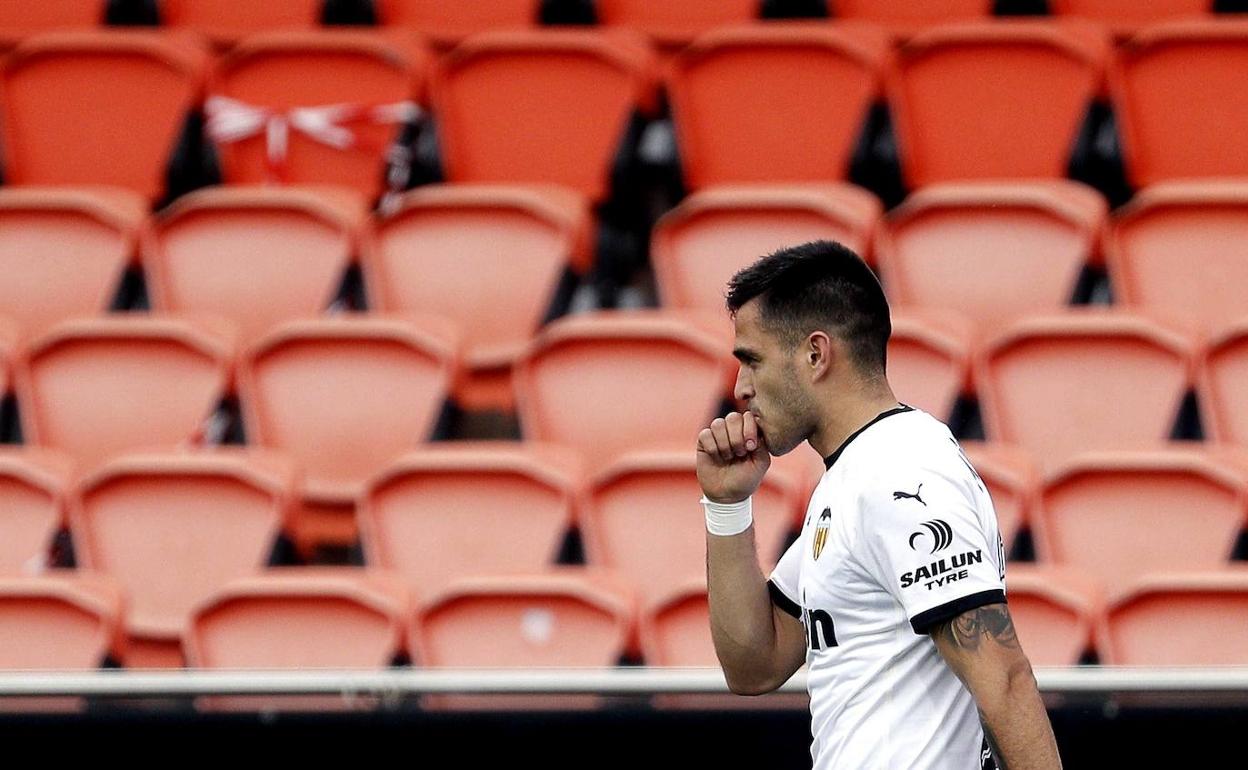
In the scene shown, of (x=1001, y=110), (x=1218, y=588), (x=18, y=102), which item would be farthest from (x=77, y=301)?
(x=1218, y=588)

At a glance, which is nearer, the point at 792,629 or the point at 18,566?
the point at 792,629

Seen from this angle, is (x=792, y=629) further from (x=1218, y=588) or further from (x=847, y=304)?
(x=1218, y=588)

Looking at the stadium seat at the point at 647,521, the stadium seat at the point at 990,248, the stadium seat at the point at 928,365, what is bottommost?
the stadium seat at the point at 647,521

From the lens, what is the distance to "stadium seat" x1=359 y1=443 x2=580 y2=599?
3.96 metres

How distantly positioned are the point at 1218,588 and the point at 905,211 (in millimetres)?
1336

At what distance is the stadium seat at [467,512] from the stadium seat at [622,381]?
0.24 meters

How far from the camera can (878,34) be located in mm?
5047

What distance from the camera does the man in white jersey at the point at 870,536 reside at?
1.91 meters

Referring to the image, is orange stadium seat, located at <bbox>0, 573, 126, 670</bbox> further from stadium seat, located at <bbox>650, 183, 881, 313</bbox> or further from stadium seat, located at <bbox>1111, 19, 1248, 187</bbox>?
stadium seat, located at <bbox>1111, 19, 1248, 187</bbox>

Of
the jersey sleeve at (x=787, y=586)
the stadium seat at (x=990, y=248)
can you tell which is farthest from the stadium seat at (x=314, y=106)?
the jersey sleeve at (x=787, y=586)

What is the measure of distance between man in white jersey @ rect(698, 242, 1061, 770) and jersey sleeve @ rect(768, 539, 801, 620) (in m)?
0.03

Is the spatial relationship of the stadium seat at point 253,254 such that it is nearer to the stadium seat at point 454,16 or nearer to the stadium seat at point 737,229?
the stadium seat at point 737,229

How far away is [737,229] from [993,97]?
80cm

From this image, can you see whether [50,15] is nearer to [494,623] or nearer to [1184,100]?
[494,623]
